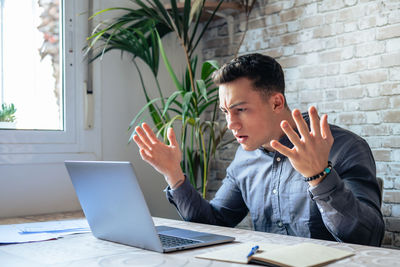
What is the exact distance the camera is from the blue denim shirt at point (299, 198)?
141 centimetres

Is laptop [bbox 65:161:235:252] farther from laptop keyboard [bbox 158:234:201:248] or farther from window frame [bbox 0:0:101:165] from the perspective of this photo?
window frame [bbox 0:0:101:165]

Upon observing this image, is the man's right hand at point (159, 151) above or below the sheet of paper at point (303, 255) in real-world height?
above

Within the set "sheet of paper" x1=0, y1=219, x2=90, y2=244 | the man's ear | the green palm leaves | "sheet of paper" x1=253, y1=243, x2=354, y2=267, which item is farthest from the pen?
the green palm leaves

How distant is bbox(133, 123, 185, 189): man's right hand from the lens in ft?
5.40

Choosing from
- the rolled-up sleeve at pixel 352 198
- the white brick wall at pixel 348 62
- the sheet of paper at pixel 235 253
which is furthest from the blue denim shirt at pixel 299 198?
the white brick wall at pixel 348 62

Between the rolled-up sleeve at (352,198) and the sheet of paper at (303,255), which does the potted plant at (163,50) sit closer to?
the rolled-up sleeve at (352,198)

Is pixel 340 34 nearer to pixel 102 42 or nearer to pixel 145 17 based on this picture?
pixel 145 17

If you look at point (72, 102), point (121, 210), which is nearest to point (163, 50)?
point (72, 102)

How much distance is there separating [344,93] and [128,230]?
191cm

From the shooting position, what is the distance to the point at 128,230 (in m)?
1.34

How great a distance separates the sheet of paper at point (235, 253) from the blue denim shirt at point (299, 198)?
0.22 metres

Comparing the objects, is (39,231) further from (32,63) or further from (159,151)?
(32,63)

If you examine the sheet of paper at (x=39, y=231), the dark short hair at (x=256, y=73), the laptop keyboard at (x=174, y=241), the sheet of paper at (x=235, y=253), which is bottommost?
the sheet of paper at (x=39, y=231)

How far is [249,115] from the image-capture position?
1.92 metres
